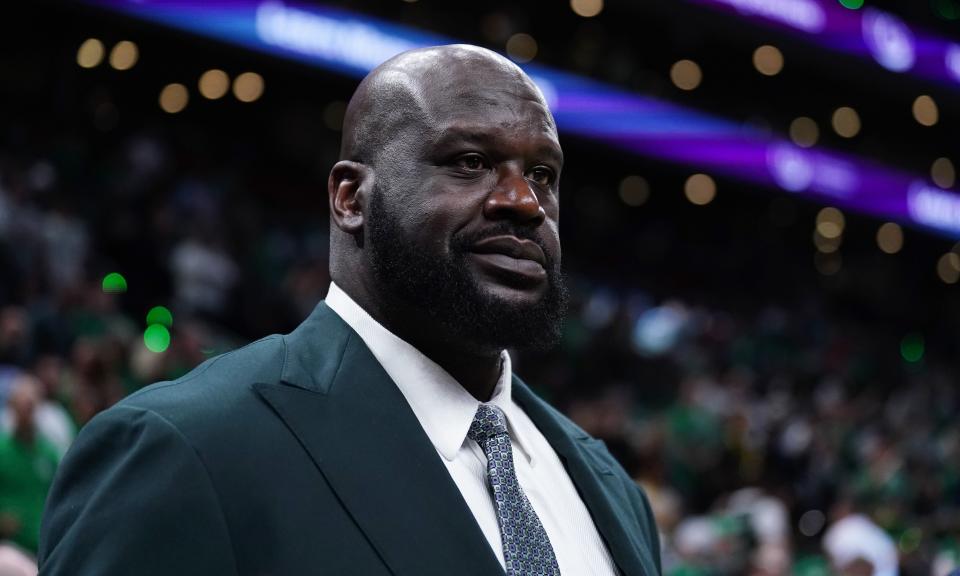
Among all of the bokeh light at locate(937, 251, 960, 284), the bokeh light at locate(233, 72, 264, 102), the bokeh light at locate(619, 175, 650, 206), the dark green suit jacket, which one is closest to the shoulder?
the dark green suit jacket

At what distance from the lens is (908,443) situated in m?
13.3

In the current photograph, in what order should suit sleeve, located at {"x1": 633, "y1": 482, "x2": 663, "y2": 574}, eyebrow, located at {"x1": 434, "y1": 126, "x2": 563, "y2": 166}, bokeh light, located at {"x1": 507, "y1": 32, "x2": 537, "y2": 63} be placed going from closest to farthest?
eyebrow, located at {"x1": 434, "y1": 126, "x2": 563, "y2": 166}, suit sleeve, located at {"x1": 633, "y1": 482, "x2": 663, "y2": 574}, bokeh light, located at {"x1": 507, "y1": 32, "x2": 537, "y2": 63}

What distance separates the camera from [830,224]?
71.2 feet

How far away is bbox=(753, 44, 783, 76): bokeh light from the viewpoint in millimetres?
17266

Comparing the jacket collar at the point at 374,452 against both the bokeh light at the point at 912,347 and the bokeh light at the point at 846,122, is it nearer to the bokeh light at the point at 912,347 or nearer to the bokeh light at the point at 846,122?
the bokeh light at the point at 912,347

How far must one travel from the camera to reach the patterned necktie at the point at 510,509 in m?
1.83

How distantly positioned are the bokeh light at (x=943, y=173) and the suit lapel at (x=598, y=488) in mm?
19408

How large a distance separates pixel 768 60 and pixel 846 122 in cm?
298

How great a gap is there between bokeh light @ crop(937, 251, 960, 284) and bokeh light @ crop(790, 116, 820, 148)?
5.12 meters

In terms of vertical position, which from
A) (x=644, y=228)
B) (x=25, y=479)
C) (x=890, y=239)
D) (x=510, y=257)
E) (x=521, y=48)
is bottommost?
(x=890, y=239)

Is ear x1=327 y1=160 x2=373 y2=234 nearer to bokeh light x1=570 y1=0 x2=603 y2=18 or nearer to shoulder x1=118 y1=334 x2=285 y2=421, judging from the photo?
shoulder x1=118 y1=334 x2=285 y2=421

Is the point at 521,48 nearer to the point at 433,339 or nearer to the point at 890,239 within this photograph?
the point at 890,239

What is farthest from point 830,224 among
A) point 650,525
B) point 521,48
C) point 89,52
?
point 650,525

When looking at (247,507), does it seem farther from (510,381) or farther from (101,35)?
(101,35)
